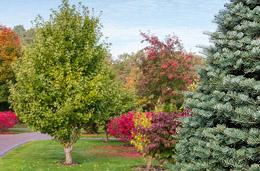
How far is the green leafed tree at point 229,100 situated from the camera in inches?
210

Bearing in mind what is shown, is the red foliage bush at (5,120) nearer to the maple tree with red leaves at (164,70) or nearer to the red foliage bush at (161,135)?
the maple tree with red leaves at (164,70)

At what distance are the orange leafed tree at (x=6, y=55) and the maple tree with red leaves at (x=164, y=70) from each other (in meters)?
21.3

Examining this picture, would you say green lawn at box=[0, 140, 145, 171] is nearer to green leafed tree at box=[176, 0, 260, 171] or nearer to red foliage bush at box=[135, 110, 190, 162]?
red foliage bush at box=[135, 110, 190, 162]

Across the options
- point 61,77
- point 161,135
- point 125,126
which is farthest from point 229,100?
point 125,126

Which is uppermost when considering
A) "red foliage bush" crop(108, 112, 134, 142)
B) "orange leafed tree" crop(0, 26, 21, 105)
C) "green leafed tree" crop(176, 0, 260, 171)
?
"orange leafed tree" crop(0, 26, 21, 105)

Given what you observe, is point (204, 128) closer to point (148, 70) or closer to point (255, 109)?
point (255, 109)

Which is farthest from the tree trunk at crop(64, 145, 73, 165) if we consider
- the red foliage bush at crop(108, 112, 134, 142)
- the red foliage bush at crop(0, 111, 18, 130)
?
the red foliage bush at crop(0, 111, 18, 130)

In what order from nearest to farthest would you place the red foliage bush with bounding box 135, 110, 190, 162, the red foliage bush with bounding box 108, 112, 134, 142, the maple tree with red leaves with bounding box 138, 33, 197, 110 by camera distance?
the red foliage bush with bounding box 135, 110, 190, 162 < the red foliage bush with bounding box 108, 112, 134, 142 < the maple tree with red leaves with bounding box 138, 33, 197, 110

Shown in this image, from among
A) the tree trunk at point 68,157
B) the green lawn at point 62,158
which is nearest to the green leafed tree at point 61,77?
the tree trunk at point 68,157

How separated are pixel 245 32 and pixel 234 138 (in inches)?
56.6

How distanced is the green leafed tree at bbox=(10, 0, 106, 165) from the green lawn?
1.25 metres

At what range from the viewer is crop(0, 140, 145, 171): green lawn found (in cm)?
1742

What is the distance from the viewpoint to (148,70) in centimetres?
3281

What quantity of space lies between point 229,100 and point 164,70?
2631 centimetres
